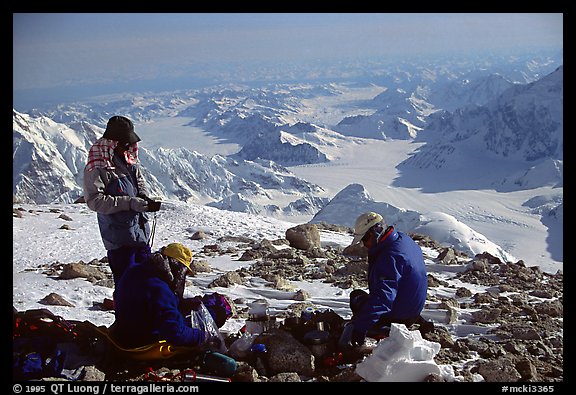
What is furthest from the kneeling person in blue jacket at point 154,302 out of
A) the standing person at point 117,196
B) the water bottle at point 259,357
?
the standing person at point 117,196

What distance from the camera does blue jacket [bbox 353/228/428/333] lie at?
5383 millimetres

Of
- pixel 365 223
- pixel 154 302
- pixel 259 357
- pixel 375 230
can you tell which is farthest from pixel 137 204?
pixel 375 230

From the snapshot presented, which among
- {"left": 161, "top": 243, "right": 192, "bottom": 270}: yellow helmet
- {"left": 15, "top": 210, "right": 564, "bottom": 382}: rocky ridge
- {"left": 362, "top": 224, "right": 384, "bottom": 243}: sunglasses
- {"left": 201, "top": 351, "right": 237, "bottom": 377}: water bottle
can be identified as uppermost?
{"left": 362, "top": 224, "right": 384, "bottom": 243}: sunglasses

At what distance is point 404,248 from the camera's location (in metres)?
5.66

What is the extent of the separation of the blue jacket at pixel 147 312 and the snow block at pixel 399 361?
5.56ft

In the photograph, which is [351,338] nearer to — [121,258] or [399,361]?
[399,361]

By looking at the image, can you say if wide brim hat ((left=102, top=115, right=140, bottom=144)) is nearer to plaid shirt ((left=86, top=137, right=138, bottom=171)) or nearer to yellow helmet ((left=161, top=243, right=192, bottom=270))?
plaid shirt ((left=86, top=137, right=138, bottom=171))

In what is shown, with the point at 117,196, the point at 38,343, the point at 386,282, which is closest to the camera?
the point at 38,343

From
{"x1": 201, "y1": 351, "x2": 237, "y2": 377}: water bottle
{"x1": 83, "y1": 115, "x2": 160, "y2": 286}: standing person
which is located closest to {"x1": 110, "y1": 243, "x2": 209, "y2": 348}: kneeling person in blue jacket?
{"x1": 201, "y1": 351, "x2": 237, "y2": 377}: water bottle

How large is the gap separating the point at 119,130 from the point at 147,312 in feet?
6.90

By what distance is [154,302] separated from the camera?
4.96 meters

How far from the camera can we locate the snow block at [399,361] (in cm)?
478

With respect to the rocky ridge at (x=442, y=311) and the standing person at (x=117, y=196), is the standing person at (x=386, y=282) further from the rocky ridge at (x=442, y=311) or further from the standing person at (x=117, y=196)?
the standing person at (x=117, y=196)

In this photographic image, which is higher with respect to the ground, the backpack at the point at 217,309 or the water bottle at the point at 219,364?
the backpack at the point at 217,309
